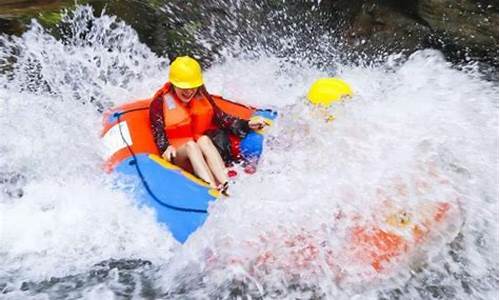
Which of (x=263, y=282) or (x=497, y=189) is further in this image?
(x=497, y=189)

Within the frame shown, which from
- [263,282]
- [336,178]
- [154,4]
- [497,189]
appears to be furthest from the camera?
[154,4]

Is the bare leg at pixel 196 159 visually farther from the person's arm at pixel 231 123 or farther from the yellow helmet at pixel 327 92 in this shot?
the yellow helmet at pixel 327 92

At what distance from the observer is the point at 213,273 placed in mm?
3873

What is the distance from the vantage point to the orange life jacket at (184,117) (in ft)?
16.1

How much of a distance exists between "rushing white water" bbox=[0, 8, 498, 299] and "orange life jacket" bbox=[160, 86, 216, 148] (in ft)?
2.00

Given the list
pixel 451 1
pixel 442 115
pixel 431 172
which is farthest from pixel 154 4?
pixel 431 172

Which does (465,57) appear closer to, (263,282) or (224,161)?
(224,161)

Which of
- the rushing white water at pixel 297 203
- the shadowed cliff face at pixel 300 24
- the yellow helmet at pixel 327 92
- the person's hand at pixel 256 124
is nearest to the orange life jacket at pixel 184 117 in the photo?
the person's hand at pixel 256 124

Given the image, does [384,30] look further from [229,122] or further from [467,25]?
[229,122]

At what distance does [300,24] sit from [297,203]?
4.68 metres

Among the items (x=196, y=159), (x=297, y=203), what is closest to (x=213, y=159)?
(x=196, y=159)

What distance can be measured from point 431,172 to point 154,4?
4.91 metres

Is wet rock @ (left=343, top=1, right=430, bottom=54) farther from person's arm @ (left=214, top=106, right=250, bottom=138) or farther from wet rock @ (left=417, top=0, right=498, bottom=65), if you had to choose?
person's arm @ (left=214, top=106, right=250, bottom=138)

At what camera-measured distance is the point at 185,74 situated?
4.90 m
